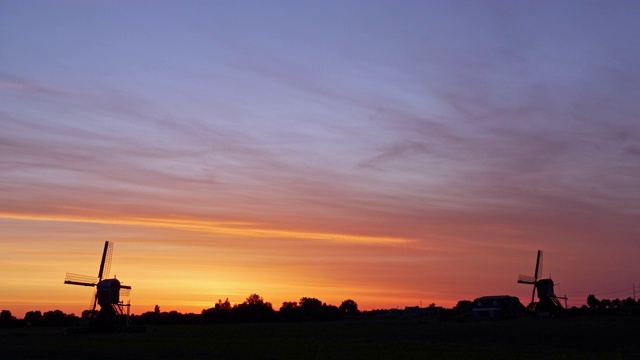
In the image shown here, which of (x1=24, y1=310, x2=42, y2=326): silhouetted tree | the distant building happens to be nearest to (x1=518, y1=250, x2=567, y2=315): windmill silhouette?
the distant building

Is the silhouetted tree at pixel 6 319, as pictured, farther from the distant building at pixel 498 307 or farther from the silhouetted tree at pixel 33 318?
the distant building at pixel 498 307

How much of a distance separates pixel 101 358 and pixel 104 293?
235 ft

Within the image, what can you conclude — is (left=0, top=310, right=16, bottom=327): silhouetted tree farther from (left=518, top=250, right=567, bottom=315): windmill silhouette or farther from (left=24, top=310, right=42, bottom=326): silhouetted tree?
(left=518, top=250, right=567, bottom=315): windmill silhouette

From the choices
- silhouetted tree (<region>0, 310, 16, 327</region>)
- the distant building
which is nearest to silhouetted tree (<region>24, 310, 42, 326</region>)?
silhouetted tree (<region>0, 310, 16, 327</region>)

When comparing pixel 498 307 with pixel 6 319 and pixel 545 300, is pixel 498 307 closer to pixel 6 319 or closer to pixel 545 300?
pixel 545 300

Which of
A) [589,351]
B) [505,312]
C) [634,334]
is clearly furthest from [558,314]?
[589,351]

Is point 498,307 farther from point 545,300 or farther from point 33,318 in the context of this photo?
point 33,318

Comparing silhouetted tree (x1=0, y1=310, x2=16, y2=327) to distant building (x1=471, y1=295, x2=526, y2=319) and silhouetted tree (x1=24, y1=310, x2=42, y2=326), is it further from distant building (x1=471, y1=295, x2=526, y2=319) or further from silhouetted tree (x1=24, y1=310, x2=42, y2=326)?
distant building (x1=471, y1=295, x2=526, y2=319)

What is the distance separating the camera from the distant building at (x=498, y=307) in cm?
16000

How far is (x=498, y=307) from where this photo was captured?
162 meters

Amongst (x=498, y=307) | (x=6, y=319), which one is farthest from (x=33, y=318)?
(x=498, y=307)

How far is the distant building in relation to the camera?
160000mm

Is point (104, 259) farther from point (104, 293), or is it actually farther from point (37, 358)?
point (37, 358)

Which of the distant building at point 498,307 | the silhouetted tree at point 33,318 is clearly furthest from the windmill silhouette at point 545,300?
the silhouetted tree at point 33,318
